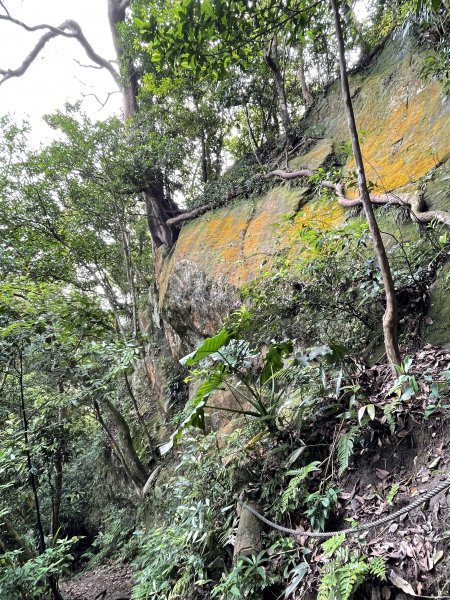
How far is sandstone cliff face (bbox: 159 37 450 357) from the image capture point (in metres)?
4.09

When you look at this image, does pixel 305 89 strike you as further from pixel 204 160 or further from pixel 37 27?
pixel 37 27

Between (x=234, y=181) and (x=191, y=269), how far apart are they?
8.35ft

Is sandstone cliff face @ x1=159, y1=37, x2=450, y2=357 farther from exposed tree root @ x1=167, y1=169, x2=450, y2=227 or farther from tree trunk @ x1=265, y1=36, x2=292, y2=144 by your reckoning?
tree trunk @ x1=265, y1=36, x2=292, y2=144

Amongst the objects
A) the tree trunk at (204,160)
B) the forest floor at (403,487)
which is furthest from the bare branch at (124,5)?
the forest floor at (403,487)

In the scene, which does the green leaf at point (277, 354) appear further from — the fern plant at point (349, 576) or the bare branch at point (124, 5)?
the bare branch at point (124, 5)

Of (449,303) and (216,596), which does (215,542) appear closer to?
(216,596)

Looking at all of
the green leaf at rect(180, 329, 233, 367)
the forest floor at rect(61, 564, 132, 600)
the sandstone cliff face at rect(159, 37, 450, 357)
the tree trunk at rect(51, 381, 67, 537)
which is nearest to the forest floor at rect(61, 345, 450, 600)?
the green leaf at rect(180, 329, 233, 367)

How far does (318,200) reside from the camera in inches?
206

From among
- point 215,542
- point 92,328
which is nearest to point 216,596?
point 215,542

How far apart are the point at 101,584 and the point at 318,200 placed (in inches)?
285

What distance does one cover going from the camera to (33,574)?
3227 millimetres

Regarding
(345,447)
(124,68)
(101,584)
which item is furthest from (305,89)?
(101,584)

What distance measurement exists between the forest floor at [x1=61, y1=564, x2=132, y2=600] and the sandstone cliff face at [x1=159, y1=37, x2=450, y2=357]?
13.0 ft

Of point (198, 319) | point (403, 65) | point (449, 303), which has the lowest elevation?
point (449, 303)
